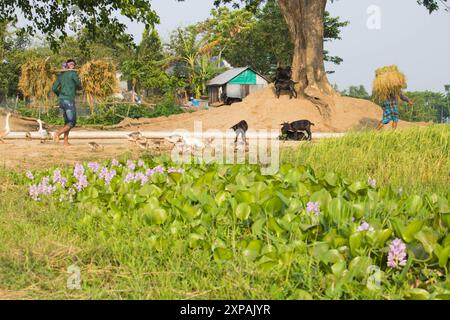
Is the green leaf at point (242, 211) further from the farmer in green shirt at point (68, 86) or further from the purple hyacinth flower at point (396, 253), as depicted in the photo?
the farmer in green shirt at point (68, 86)

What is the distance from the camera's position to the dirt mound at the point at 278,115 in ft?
71.9

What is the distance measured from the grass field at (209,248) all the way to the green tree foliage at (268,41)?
46559 millimetres

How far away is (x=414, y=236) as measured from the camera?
13.4 feet

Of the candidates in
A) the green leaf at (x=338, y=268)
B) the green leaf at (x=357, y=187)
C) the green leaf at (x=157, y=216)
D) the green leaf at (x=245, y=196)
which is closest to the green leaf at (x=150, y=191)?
the green leaf at (x=157, y=216)

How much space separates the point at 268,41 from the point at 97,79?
126 feet

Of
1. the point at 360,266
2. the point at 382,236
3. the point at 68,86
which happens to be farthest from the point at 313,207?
the point at 68,86

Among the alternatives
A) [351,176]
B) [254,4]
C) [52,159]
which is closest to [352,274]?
[351,176]

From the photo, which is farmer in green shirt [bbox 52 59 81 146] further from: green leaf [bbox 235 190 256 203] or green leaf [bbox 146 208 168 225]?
green leaf [bbox 235 190 256 203]

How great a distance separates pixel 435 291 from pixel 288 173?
9.05 feet

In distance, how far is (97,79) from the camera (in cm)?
1938

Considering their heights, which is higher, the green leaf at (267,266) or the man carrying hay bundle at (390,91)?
the man carrying hay bundle at (390,91)

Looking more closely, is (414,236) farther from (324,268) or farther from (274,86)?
(274,86)

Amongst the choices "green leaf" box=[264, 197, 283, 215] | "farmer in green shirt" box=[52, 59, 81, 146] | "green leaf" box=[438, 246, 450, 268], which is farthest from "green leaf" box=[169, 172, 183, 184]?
"farmer in green shirt" box=[52, 59, 81, 146]

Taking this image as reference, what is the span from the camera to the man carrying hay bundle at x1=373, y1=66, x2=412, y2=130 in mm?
17359
